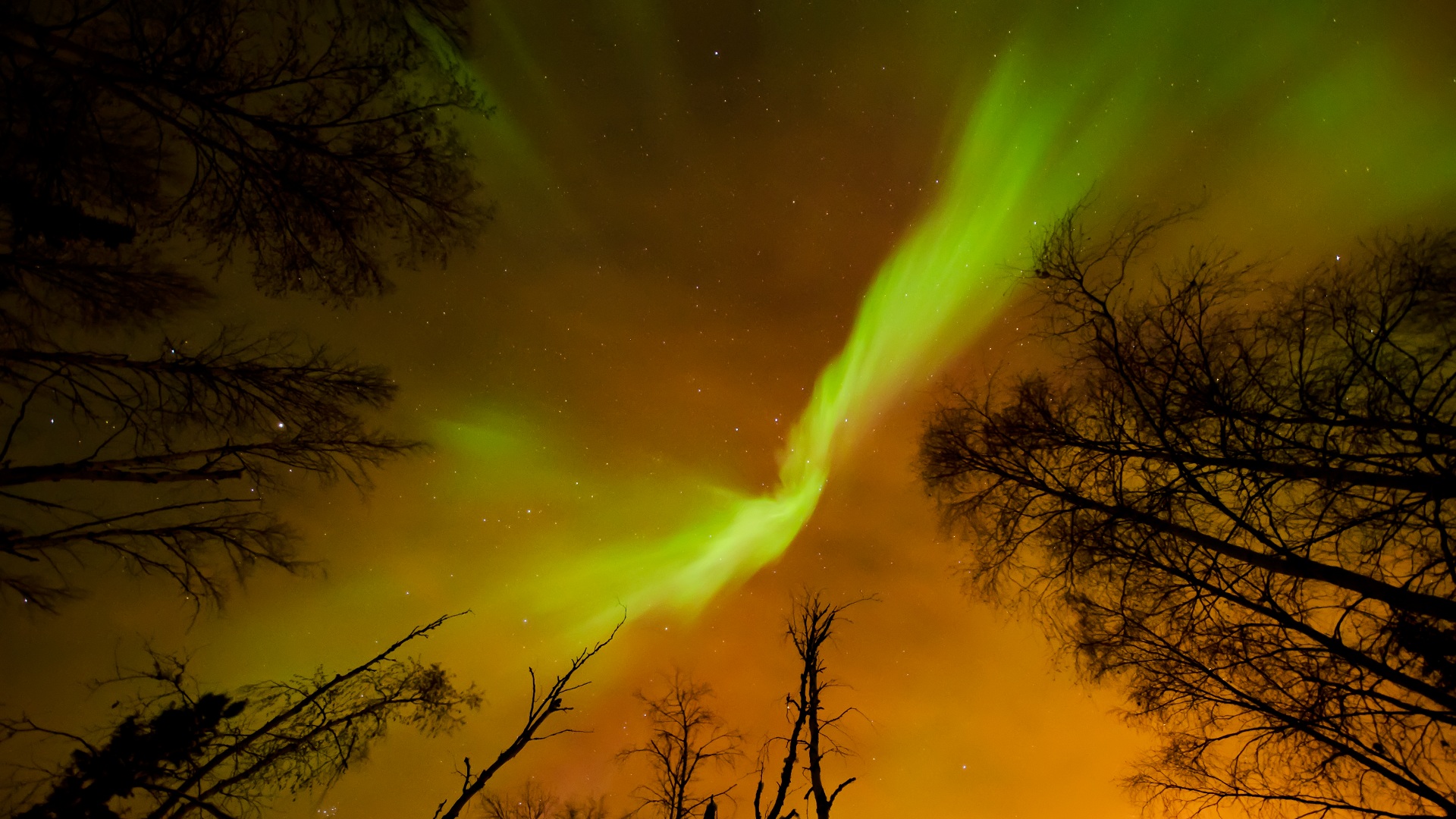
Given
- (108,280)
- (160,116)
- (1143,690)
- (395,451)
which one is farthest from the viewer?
(1143,690)

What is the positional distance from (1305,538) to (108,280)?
12141 mm

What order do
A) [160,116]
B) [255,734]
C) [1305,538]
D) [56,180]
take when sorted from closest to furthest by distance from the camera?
1. [160,116]
2. [56,180]
3. [1305,538]
4. [255,734]

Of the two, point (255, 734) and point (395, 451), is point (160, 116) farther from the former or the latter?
point (255, 734)

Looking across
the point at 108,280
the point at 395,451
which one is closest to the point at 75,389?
the point at 108,280

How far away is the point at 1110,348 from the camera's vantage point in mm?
5914

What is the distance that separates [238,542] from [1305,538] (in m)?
10.7

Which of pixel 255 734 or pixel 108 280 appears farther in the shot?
pixel 255 734

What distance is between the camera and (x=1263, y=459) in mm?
5094

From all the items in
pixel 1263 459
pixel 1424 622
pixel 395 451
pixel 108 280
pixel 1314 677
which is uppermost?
pixel 108 280

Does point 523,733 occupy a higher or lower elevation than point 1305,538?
lower

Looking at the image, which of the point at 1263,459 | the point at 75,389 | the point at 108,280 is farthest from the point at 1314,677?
the point at 108,280

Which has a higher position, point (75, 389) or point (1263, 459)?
point (75, 389)

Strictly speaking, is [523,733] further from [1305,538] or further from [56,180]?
[1305,538]

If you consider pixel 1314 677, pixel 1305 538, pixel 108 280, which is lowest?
pixel 1314 677
